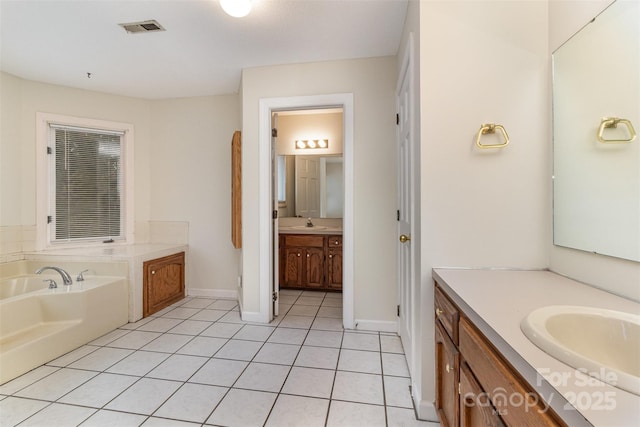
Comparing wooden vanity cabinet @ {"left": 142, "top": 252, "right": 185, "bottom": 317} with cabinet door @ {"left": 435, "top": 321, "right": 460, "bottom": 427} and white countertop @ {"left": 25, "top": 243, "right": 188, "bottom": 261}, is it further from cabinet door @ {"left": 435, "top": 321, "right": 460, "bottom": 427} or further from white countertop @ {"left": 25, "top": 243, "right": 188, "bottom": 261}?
cabinet door @ {"left": 435, "top": 321, "right": 460, "bottom": 427}

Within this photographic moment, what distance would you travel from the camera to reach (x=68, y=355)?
218 centimetres

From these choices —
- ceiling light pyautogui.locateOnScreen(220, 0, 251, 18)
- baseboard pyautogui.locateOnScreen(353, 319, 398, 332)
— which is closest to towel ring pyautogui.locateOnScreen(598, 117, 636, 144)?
ceiling light pyautogui.locateOnScreen(220, 0, 251, 18)

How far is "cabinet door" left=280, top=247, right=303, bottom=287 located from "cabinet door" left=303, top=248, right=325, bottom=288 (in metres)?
0.09

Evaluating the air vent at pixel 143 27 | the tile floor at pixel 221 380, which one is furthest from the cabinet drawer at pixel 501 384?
the air vent at pixel 143 27

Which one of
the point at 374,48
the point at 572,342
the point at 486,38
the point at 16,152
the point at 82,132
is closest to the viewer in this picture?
the point at 572,342

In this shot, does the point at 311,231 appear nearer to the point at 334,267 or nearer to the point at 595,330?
the point at 334,267

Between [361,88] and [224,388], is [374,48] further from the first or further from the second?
[224,388]

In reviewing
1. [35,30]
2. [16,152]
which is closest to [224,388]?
[35,30]

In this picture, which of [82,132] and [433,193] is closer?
[433,193]

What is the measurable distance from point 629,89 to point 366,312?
222cm

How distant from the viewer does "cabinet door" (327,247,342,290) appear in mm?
3623

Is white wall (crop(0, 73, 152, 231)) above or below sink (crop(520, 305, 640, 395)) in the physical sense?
above

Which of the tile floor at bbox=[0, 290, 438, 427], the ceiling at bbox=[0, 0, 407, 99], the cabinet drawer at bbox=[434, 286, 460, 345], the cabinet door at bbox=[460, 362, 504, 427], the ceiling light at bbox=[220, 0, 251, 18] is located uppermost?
the ceiling at bbox=[0, 0, 407, 99]

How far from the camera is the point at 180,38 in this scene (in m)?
2.31
